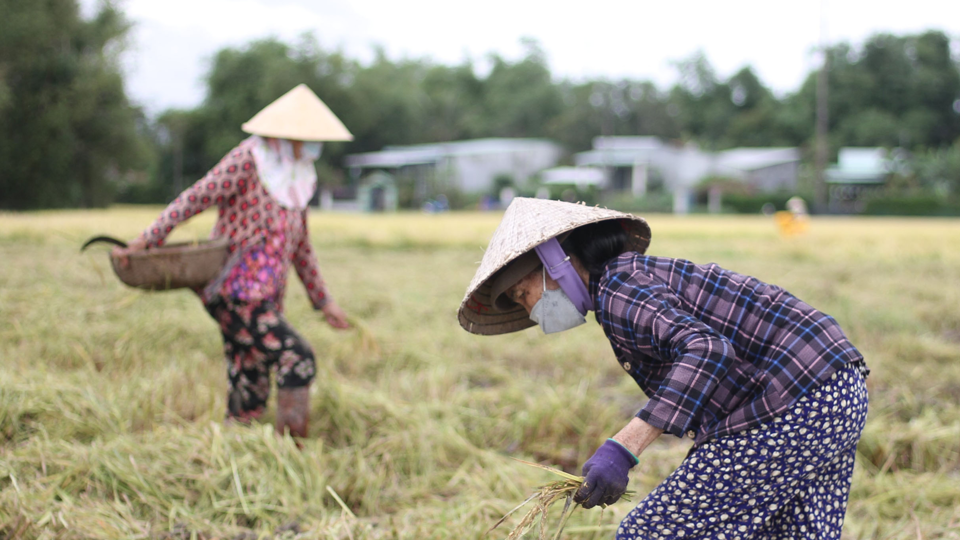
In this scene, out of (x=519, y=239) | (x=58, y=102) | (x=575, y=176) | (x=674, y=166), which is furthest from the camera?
(x=674, y=166)

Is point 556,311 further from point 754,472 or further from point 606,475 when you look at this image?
point 754,472

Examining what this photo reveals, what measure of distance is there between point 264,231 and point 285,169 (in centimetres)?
27

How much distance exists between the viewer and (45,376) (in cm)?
310

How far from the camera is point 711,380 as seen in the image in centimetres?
146

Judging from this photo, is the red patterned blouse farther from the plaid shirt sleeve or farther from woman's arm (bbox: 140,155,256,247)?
the plaid shirt sleeve

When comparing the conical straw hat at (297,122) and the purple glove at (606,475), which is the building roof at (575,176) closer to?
the conical straw hat at (297,122)

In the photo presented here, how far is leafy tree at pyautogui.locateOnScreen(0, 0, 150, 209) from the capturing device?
20.0 metres

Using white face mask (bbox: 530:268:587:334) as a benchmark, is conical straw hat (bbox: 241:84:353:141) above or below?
above

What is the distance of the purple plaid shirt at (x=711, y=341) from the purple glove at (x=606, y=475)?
0.09m

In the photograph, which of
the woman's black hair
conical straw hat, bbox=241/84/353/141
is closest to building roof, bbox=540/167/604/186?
conical straw hat, bbox=241/84/353/141

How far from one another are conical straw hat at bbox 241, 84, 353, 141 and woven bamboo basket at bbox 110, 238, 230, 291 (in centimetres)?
47

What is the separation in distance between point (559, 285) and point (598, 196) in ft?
111

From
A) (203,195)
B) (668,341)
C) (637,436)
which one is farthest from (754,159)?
(637,436)

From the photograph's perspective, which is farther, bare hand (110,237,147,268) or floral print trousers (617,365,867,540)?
bare hand (110,237,147,268)
